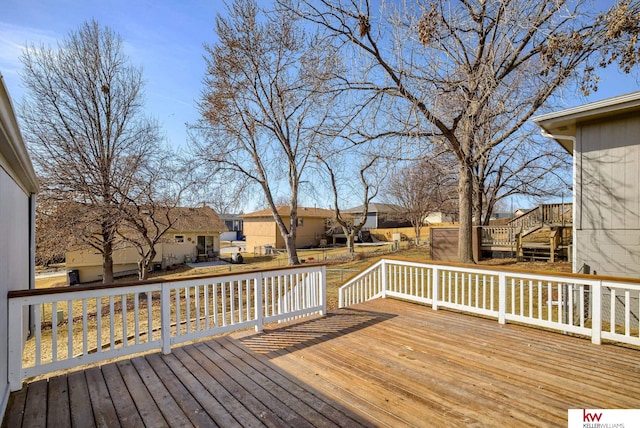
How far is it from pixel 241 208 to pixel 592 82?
1071 centimetres

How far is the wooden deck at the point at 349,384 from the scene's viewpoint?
2359mm

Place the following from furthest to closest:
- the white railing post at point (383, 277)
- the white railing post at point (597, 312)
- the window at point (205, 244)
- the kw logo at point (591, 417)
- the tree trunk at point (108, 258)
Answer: the window at point (205, 244)
the tree trunk at point (108, 258)
the white railing post at point (383, 277)
the white railing post at point (597, 312)
the kw logo at point (591, 417)

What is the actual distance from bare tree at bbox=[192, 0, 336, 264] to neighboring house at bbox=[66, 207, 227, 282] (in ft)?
7.86

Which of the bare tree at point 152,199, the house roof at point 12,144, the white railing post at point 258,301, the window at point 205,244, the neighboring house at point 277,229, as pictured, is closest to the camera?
the house roof at point 12,144

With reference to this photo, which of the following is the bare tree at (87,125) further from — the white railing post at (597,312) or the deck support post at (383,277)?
the white railing post at (597,312)

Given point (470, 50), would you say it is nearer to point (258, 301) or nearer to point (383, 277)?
point (383, 277)

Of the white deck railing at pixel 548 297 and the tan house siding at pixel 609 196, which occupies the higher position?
the tan house siding at pixel 609 196

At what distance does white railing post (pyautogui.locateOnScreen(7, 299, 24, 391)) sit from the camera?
2766mm

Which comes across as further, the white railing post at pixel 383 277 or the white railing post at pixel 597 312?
the white railing post at pixel 383 277

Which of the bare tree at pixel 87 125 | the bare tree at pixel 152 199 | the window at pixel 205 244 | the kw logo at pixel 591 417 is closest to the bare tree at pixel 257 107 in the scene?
the bare tree at pixel 152 199

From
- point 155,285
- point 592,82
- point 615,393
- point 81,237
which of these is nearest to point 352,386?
point 615,393

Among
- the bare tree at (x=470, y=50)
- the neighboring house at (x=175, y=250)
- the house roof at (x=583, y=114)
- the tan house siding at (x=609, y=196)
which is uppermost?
the bare tree at (x=470, y=50)

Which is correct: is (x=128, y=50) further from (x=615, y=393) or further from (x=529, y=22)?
(x=615, y=393)

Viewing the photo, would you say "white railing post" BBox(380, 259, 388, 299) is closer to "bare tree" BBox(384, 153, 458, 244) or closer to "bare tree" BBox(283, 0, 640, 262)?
"bare tree" BBox(283, 0, 640, 262)
